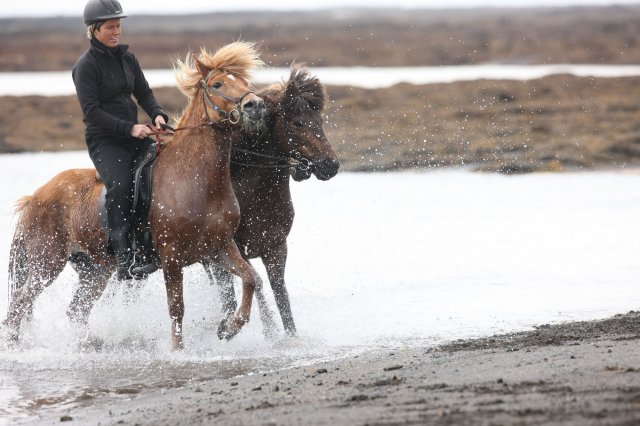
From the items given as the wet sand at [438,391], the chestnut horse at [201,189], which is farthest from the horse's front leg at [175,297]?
the wet sand at [438,391]

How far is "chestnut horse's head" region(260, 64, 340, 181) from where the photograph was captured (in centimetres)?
846

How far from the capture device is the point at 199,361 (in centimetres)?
805

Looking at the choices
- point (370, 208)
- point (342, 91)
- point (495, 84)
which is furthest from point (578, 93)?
point (370, 208)

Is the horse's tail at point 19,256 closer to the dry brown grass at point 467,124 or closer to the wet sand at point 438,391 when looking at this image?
the wet sand at point 438,391

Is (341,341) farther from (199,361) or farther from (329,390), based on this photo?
(329,390)

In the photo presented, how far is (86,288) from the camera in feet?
29.8

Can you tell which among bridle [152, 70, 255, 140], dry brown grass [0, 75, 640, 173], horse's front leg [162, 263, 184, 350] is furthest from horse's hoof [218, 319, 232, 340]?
dry brown grass [0, 75, 640, 173]

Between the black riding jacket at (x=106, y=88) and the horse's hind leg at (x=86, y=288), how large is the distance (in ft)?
4.57

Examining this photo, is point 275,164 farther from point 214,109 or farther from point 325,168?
point 214,109

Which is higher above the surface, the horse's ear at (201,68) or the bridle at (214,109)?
the horse's ear at (201,68)

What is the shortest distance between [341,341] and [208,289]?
161 cm

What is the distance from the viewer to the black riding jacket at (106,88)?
7949 mm

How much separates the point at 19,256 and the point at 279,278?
2300 mm

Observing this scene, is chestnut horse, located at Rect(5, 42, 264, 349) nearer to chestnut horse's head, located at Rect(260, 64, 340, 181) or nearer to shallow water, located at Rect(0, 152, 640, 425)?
chestnut horse's head, located at Rect(260, 64, 340, 181)
